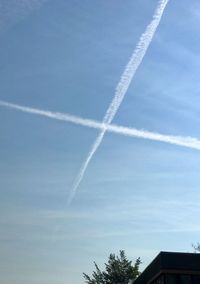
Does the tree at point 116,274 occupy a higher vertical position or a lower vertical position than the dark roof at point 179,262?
higher

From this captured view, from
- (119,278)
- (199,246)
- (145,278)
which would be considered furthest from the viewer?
(199,246)

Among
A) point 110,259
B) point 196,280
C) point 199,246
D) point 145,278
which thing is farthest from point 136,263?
point 196,280

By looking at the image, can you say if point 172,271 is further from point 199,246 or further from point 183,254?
point 199,246

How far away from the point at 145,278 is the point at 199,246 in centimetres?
3921

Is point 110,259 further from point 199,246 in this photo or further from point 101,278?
point 199,246

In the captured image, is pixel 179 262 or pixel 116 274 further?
pixel 116 274

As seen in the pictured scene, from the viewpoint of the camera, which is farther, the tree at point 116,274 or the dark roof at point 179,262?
the tree at point 116,274

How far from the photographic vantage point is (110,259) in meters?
67.4

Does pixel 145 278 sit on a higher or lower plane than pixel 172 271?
higher

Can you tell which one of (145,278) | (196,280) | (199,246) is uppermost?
(199,246)

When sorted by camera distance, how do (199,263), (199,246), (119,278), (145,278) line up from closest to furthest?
1. (199,263)
2. (145,278)
3. (119,278)
4. (199,246)

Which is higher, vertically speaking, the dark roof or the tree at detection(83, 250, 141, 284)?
the tree at detection(83, 250, 141, 284)

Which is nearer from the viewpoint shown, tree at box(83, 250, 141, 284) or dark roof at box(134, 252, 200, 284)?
dark roof at box(134, 252, 200, 284)

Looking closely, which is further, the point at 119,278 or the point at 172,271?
the point at 119,278
